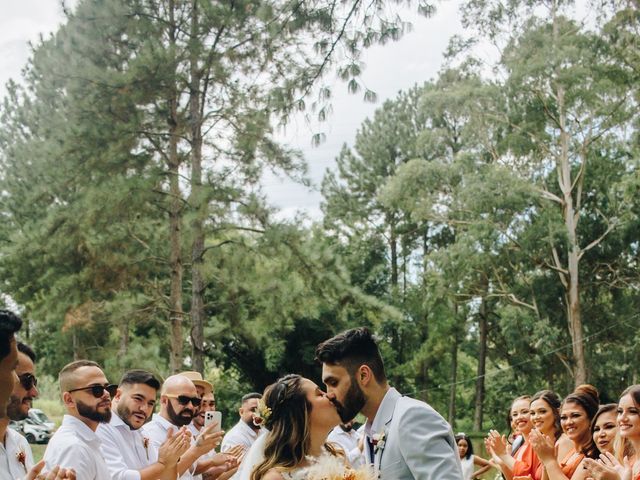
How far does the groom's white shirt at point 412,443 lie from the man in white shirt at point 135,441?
7.16 ft

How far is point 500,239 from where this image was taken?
92.9 feet

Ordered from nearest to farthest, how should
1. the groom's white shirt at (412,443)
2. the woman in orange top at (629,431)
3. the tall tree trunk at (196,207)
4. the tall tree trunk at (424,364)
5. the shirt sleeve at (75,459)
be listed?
the groom's white shirt at (412,443), the woman in orange top at (629,431), the shirt sleeve at (75,459), the tall tree trunk at (196,207), the tall tree trunk at (424,364)

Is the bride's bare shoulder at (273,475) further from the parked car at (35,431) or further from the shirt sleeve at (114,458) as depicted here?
the parked car at (35,431)

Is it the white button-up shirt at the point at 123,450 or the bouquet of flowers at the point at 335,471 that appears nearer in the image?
the bouquet of flowers at the point at 335,471

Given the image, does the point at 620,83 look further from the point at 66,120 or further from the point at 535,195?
the point at 66,120

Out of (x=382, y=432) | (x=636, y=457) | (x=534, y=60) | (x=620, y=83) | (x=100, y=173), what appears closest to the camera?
(x=382, y=432)

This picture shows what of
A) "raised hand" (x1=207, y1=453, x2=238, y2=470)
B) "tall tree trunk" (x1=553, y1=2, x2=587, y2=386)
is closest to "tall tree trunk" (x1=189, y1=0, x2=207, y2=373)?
"raised hand" (x1=207, y1=453, x2=238, y2=470)

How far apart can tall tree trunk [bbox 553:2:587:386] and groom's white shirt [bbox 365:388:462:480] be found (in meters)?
24.8

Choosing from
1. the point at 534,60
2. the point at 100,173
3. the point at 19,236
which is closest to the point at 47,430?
the point at 19,236

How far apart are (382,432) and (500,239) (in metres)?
25.8

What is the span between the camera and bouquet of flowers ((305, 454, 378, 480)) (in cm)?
323

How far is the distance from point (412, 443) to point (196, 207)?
47.0 feet

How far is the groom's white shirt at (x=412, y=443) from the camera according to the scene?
9.98 ft

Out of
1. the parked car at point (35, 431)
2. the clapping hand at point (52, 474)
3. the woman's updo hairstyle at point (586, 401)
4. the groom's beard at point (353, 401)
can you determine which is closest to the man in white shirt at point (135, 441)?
the clapping hand at point (52, 474)
